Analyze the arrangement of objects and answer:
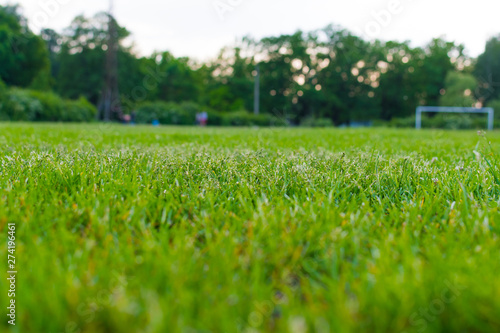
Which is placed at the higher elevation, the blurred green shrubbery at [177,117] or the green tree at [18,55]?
the green tree at [18,55]

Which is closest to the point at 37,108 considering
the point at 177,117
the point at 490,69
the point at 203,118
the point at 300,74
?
the point at 203,118

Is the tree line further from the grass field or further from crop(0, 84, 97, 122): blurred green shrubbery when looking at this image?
the grass field

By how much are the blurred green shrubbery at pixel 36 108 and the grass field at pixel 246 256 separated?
20.9 metres

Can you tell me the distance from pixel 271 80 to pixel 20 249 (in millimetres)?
52773

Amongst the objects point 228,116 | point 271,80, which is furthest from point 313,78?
point 228,116

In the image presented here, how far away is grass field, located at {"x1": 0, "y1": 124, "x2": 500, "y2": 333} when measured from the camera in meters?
0.82

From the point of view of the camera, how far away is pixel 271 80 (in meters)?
52.3

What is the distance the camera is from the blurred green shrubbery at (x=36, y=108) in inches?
776

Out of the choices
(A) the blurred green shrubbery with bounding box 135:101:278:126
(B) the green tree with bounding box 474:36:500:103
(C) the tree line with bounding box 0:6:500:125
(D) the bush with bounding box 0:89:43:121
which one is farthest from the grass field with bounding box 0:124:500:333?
(B) the green tree with bounding box 474:36:500:103

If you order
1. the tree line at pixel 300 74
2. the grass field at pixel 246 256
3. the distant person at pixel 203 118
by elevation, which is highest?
the tree line at pixel 300 74

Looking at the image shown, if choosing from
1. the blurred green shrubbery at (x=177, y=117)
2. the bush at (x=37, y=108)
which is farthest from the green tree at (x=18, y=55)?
the bush at (x=37, y=108)

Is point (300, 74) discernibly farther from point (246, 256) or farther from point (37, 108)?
point (246, 256)

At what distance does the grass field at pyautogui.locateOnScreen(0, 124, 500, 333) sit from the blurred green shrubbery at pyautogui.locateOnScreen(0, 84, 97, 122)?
20939mm

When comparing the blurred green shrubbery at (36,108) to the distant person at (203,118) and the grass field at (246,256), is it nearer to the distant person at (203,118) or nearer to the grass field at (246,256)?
the distant person at (203,118)
